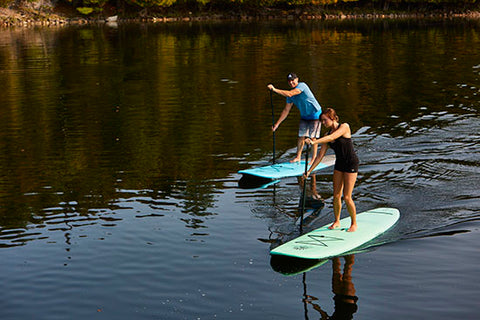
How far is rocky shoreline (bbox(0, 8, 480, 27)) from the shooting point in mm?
101938

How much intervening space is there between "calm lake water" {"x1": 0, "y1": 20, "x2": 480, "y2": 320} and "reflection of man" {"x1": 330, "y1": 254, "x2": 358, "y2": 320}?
0.03 meters

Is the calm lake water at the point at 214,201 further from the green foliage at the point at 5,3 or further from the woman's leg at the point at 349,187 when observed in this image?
the green foliage at the point at 5,3

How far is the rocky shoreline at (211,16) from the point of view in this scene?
334 ft

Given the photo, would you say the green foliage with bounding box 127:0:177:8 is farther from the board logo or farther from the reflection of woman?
the reflection of woman

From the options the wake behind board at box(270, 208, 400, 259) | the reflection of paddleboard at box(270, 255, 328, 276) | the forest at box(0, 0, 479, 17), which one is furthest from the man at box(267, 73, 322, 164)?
the forest at box(0, 0, 479, 17)

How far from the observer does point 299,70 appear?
41125 millimetres

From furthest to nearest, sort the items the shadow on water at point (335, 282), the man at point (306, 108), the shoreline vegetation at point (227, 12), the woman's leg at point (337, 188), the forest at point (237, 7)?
the forest at point (237, 7), the shoreline vegetation at point (227, 12), the man at point (306, 108), the woman's leg at point (337, 188), the shadow on water at point (335, 282)

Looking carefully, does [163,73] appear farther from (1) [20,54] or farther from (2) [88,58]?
(1) [20,54]

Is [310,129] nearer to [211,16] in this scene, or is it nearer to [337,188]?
[337,188]

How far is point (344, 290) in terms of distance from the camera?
1120cm

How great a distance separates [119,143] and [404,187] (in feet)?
34.3

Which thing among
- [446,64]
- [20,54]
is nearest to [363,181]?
[446,64]

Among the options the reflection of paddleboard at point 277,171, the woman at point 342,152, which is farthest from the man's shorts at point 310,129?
the woman at point 342,152

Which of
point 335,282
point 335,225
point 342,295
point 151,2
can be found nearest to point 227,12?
point 151,2
